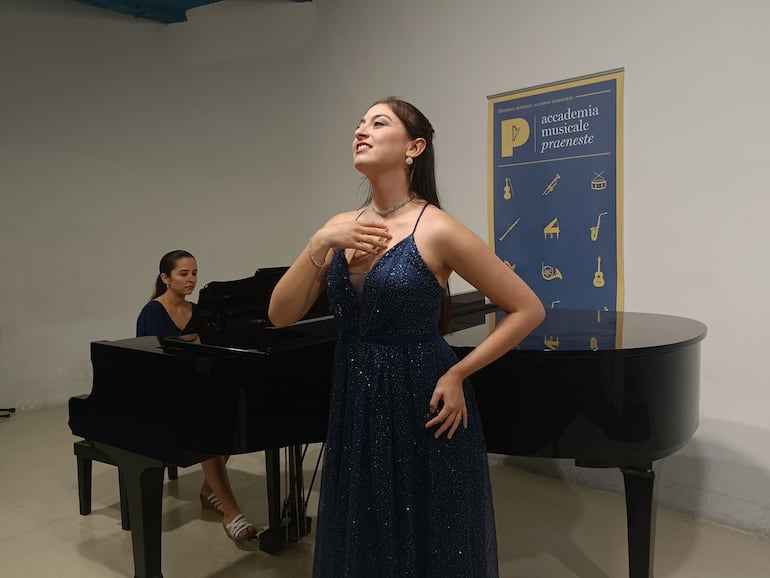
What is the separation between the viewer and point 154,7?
498cm

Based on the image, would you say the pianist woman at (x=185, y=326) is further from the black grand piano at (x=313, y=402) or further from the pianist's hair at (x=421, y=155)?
the pianist's hair at (x=421, y=155)

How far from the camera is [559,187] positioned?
3.47 m

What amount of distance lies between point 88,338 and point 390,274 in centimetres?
440

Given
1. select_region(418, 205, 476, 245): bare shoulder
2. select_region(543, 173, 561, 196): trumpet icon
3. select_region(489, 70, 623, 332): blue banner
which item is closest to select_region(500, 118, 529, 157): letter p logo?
select_region(489, 70, 623, 332): blue banner

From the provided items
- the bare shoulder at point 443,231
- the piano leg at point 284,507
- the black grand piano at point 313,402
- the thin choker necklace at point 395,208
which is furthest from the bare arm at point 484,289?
the piano leg at point 284,507

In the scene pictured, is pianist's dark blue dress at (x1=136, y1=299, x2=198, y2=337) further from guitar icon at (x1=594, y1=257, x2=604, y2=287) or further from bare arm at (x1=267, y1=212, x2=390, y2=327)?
guitar icon at (x1=594, y1=257, x2=604, y2=287)

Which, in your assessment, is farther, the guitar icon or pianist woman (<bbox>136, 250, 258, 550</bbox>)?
the guitar icon

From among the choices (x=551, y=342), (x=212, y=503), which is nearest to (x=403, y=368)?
(x=551, y=342)

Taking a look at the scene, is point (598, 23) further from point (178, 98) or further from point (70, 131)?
point (70, 131)

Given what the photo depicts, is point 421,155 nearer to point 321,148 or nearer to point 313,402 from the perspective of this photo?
point 313,402

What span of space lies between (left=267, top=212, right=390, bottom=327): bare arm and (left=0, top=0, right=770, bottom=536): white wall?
6.52ft

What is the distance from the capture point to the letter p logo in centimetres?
361

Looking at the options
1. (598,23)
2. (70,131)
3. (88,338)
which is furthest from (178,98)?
(598,23)

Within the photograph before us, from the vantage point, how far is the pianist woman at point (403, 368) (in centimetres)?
152
